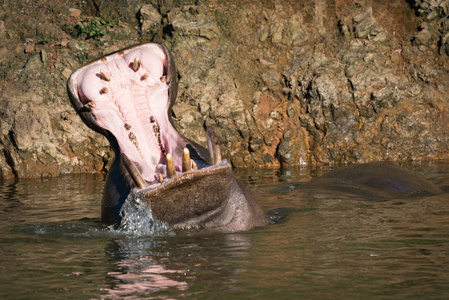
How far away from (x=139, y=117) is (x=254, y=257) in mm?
1515

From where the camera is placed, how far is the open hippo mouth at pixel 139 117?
4469mm

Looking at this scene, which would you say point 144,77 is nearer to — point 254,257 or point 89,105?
point 89,105

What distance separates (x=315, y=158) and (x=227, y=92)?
2177mm

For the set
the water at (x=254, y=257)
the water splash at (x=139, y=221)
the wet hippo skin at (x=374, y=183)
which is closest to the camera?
the water at (x=254, y=257)

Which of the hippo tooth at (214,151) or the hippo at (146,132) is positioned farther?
the hippo at (146,132)

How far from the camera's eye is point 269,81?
480 inches

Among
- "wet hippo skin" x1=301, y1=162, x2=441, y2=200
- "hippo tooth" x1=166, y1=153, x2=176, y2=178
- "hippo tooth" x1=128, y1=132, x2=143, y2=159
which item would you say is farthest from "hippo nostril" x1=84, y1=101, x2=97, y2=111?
"wet hippo skin" x1=301, y1=162, x2=441, y2=200

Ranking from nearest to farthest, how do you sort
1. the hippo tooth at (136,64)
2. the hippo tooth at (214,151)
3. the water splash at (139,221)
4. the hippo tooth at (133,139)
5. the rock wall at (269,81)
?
1. the hippo tooth at (214,151)
2. the water splash at (139,221)
3. the hippo tooth at (136,64)
4. the hippo tooth at (133,139)
5. the rock wall at (269,81)

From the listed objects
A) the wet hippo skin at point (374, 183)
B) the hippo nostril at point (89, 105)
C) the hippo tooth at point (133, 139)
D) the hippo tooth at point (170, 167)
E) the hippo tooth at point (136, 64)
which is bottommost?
the wet hippo skin at point (374, 183)

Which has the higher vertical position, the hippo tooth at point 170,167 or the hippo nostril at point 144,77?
the hippo nostril at point 144,77

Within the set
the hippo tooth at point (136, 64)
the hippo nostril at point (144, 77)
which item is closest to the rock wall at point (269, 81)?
the hippo nostril at point (144, 77)

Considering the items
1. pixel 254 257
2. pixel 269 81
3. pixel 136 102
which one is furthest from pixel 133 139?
pixel 269 81

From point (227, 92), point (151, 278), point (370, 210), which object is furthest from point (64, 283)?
point (227, 92)

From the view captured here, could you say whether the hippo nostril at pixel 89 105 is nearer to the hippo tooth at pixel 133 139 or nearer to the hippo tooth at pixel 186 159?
the hippo tooth at pixel 133 139
